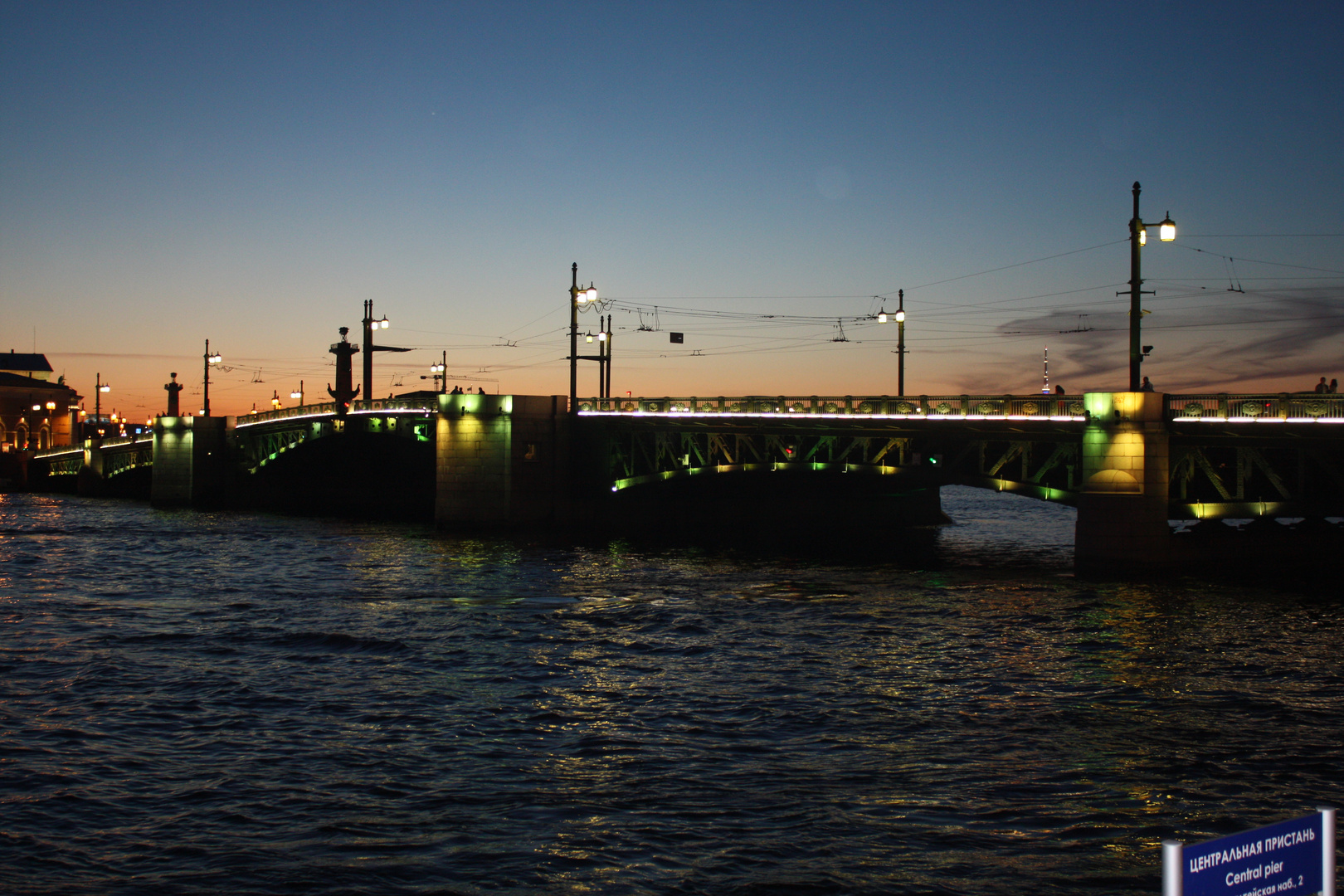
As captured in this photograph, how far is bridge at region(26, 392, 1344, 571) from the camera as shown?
109 ft

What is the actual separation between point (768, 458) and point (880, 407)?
34.0 feet

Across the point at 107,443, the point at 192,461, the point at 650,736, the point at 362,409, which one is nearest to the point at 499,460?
the point at 362,409

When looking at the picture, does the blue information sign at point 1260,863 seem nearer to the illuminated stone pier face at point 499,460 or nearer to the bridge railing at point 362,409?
the illuminated stone pier face at point 499,460

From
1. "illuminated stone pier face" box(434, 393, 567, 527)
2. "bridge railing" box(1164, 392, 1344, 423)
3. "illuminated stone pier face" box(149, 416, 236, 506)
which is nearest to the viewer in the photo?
"bridge railing" box(1164, 392, 1344, 423)

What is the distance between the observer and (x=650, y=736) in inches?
611

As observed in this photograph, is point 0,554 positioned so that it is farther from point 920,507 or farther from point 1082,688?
point 920,507

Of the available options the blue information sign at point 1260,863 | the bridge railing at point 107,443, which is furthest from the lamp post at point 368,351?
the blue information sign at point 1260,863

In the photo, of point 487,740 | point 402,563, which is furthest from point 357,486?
point 487,740

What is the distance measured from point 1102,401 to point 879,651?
14.7 metres

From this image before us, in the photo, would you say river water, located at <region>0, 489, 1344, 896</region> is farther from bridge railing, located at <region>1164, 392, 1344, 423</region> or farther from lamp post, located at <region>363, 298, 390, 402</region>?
lamp post, located at <region>363, 298, 390, 402</region>

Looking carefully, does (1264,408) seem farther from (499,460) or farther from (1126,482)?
(499,460)

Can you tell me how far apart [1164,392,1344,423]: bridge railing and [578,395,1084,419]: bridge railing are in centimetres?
298

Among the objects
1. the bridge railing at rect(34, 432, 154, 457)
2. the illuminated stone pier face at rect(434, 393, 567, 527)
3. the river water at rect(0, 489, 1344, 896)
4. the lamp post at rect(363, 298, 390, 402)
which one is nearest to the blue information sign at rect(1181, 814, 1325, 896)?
the river water at rect(0, 489, 1344, 896)

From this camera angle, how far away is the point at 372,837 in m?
11.4
